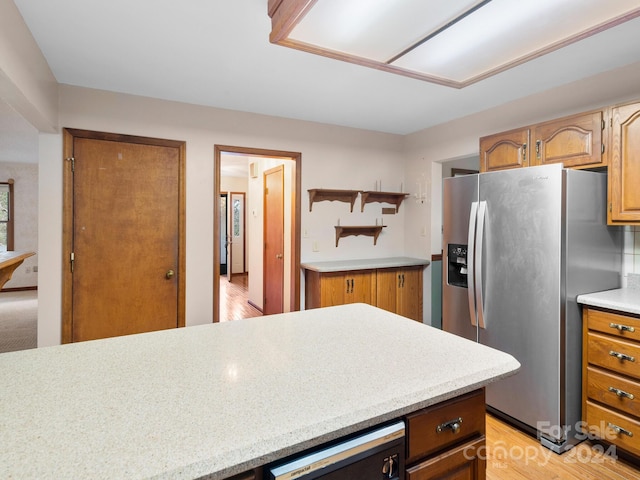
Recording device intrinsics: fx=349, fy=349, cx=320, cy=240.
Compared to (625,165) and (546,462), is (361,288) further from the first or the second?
(625,165)

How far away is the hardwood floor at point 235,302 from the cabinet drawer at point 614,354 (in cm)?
378

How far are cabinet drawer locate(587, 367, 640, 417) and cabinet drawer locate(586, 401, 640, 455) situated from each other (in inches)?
1.9

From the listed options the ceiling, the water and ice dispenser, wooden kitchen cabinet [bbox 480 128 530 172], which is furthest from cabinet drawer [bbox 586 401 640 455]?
the ceiling

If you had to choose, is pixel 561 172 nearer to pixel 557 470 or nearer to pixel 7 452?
pixel 557 470

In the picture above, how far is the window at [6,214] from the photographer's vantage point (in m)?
6.63

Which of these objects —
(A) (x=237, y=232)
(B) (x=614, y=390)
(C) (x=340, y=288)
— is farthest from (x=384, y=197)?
(A) (x=237, y=232)

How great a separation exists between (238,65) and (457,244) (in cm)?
207

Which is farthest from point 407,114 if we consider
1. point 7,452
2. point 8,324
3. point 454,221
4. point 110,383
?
point 8,324

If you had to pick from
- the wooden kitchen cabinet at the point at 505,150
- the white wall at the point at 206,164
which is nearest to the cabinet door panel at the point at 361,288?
the white wall at the point at 206,164

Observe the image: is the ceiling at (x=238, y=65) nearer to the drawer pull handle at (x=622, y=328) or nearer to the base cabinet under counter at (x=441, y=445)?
the drawer pull handle at (x=622, y=328)

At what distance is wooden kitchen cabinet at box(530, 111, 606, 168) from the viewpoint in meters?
2.17

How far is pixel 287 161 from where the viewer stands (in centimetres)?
407

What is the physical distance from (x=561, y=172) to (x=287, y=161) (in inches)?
108

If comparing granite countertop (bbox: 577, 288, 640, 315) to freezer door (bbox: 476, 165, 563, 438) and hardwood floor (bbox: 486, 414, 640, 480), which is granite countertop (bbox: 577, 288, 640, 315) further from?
hardwood floor (bbox: 486, 414, 640, 480)
